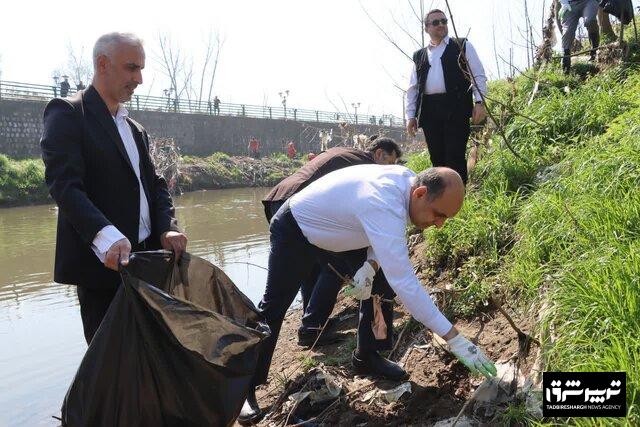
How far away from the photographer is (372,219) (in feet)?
8.04

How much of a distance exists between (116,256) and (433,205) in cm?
127

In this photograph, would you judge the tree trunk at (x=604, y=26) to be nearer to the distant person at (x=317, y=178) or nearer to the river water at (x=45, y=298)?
the distant person at (x=317, y=178)

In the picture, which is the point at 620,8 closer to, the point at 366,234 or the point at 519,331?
the point at 519,331

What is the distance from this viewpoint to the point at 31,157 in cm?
2144

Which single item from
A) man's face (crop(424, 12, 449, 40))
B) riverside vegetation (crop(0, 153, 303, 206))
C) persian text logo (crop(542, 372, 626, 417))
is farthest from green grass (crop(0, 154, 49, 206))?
persian text logo (crop(542, 372, 626, 417))

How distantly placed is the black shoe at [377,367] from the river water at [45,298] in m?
1.88

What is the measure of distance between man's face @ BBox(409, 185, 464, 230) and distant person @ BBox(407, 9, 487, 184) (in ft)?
7.42

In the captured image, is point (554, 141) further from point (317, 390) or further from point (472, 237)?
point (317, 390)

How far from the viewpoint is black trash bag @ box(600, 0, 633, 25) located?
6.33 m

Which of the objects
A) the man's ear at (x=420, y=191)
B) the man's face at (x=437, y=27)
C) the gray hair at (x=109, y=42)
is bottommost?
the man's ear at (x=420, y=191)

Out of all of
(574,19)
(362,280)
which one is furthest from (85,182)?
(574,19)

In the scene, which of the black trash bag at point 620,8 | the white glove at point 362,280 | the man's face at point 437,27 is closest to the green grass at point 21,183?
the man's face at point 437,27

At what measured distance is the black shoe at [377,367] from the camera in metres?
3.15

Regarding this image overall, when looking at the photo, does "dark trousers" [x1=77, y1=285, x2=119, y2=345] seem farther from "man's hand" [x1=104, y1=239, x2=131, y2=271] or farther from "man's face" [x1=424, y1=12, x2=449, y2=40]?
"man's face" [x1=424, y1=12, x2=449, y2=40]
